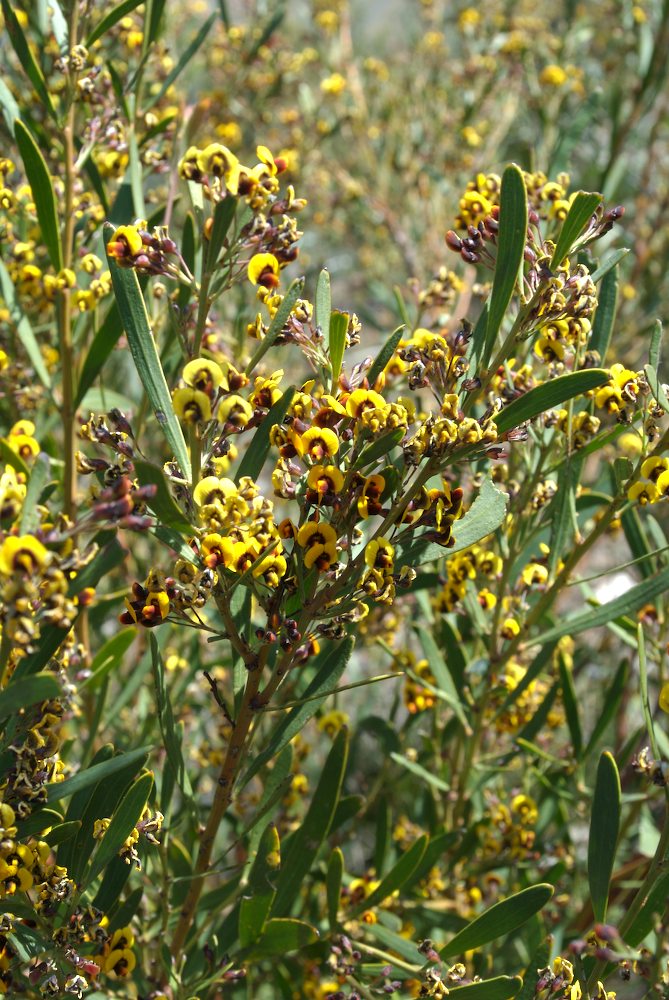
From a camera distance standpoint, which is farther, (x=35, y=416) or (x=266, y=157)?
(x=35, y=416)

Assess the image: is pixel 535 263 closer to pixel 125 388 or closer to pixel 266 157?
pixel 266 157

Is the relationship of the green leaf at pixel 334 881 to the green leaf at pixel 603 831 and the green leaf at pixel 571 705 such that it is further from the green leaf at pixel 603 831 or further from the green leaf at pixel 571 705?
the green leaf at pixel 571 705

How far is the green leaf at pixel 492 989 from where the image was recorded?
877 mm

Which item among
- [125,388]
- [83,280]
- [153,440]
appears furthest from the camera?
[125,388]

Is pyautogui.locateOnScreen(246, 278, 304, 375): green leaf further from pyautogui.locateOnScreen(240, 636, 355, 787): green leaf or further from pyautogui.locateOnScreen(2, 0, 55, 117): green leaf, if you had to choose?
pyautogui.locateOnScreen(2, 0, 55, 117): green leaf

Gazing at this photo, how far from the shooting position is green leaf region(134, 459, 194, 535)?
688 millimetres

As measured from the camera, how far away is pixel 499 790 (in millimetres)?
1616

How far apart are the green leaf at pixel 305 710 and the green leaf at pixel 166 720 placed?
0.24 ft

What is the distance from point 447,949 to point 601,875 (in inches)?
8.5

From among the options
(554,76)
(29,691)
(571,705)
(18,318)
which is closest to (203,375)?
(29,691)

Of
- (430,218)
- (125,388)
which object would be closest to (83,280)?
(125,388)

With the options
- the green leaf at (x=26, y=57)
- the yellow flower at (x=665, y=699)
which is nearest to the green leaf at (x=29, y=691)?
the yellow flower at (x=665, y=699)

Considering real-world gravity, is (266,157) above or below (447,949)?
above

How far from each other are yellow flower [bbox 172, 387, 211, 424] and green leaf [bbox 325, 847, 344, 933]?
0.56 metres
